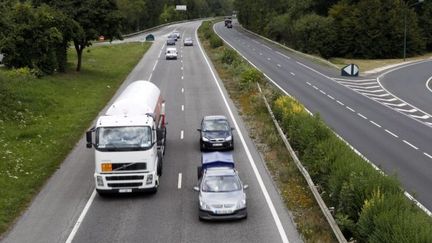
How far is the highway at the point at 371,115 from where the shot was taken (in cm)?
2627

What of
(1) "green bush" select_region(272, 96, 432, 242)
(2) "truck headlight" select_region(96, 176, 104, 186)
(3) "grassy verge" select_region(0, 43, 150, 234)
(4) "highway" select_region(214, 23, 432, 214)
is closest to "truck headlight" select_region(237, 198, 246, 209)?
(1) "green bush" select_region(272, 96, 432, 242)

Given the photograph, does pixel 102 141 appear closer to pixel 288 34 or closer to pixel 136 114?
pixel 136 114

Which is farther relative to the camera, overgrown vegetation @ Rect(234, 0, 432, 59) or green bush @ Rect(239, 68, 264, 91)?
overgrown vegetation @ Rect(234, 0, 432, 59)

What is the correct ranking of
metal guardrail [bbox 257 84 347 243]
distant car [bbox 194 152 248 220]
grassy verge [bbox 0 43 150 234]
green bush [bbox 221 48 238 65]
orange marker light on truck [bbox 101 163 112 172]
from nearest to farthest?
1. metal guardrail [bbox 257 84 347 243]
2. distant car [bbox 194 152 248 220]
3. orange marker light on truck [bbox 101 163 112 172]
4. grassy verge [bbox 0 43 150 234]
5. green bush [bbox 221 48 238 65]

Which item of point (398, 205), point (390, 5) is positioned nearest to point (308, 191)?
point (398, 205)

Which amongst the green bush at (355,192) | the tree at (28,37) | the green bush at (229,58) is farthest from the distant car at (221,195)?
the green bush at (229,58)

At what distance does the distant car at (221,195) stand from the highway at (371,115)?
20.7 feet

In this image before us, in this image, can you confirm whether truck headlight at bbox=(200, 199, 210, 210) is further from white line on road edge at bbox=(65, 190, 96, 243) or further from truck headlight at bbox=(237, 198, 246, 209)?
white line on road edge at bbox=(65, 190, 96, 243)

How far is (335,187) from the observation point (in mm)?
17797

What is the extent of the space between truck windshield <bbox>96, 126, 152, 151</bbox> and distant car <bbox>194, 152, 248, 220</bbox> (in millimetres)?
2573

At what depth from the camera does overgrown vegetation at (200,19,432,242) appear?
1365 cm

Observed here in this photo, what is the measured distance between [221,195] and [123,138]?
15.2 feet

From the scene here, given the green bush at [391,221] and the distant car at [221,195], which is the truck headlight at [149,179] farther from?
the green bush at [391,221]

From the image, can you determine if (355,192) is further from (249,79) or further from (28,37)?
(28,37)
